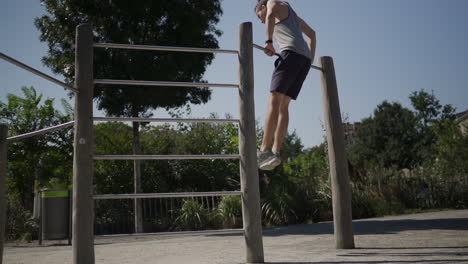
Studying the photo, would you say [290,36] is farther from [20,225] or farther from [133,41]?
[20,225]

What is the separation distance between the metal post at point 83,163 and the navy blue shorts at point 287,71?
1.51 metres

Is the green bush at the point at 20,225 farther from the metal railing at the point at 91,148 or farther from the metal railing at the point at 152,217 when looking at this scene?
the metal railing at the point at 91,148

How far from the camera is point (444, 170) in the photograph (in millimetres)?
13531

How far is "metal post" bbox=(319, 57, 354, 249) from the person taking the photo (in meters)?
3.98

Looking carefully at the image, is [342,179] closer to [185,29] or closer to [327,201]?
[327,201]

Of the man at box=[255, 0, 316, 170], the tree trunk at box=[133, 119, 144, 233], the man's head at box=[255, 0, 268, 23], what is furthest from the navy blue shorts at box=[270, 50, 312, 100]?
the tree trunk at box=[133, 119, 144, 233]

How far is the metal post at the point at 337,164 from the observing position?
13.1 ft

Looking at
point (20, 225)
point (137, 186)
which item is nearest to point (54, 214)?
point (137, 186)

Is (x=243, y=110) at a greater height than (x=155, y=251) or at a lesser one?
greater

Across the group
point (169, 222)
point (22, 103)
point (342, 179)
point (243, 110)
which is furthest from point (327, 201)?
point (22, 103)

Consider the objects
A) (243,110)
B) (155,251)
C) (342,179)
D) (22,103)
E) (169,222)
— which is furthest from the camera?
(22,103)

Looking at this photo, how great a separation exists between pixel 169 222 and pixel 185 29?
471 cm

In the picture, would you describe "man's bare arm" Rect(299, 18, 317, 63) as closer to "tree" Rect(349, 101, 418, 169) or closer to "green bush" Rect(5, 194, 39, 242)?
"green bush" Rect(5, 194, 39, 242)

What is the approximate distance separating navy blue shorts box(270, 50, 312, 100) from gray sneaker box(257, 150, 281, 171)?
1.76 feet
